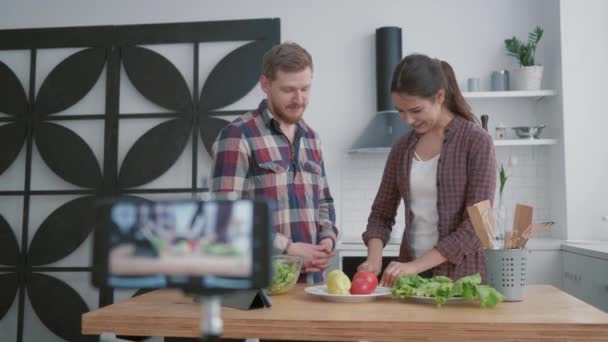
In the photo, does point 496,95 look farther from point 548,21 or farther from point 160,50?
point 160,50

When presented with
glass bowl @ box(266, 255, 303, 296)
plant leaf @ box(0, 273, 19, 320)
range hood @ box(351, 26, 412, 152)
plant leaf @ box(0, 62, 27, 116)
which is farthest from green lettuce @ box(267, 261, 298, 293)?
plant leaf @ box(0, 62, 27, 116)

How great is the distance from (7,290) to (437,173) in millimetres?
3534

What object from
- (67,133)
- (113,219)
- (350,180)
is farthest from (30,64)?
(113,219)

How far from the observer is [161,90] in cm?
422

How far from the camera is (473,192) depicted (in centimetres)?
175

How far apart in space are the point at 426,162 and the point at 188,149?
2.59 metres

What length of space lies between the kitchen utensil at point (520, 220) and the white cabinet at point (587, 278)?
1.60m

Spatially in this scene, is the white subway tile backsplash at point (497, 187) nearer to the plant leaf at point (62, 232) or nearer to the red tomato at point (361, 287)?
the plant leaf at point (62, 232)

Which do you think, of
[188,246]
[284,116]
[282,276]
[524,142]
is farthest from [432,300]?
[524,142]

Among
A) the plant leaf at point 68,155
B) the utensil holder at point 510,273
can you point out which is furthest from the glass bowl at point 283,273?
the plant leaf at point 68,155

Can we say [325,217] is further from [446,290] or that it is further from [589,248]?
[589,248]

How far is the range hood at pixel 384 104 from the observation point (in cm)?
378

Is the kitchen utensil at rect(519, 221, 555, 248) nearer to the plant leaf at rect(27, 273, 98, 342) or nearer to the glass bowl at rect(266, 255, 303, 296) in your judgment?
the glass bowl at rect(266, 255, 303, 296)

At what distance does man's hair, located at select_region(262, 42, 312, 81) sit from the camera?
187cm
